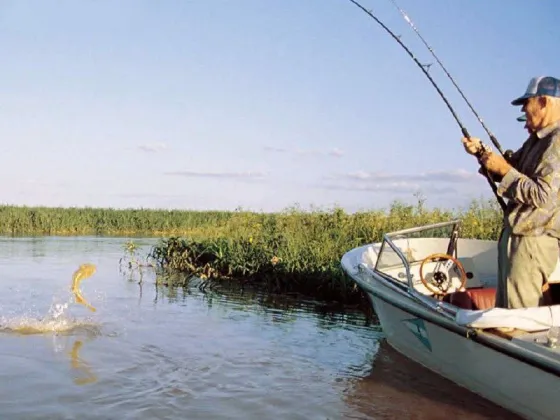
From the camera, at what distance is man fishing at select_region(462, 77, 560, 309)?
4.46 metres

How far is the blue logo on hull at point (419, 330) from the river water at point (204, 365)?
17.2 inches

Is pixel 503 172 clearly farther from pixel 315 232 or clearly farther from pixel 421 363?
pixel 315 232

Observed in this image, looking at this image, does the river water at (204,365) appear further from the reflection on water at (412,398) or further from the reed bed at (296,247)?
the reed bed at (296,247)

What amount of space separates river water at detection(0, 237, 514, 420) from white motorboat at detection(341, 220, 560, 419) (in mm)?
353

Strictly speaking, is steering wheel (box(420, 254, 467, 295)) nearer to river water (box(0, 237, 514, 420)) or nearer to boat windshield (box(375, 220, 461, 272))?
boat windshield (box(375, 220, 461, 272))

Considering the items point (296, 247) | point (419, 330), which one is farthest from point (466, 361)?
point (296, 247)

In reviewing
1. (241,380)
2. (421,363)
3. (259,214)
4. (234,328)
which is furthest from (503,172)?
(259,214)

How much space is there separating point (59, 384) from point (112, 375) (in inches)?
19.2

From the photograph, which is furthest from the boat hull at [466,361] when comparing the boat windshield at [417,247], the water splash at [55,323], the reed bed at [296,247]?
the reed bed at [296,247]

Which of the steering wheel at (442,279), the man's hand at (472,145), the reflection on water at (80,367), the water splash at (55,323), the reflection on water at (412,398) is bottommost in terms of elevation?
the reflection on water at (412,398)

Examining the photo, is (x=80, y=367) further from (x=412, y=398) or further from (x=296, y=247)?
(x=296, y=247)

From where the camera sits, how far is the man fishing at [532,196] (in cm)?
446

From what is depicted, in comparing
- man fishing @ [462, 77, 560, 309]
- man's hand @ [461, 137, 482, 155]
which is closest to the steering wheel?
man fishing @ [462, 77, 560, 309]

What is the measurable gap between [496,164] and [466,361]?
60.4 inches
